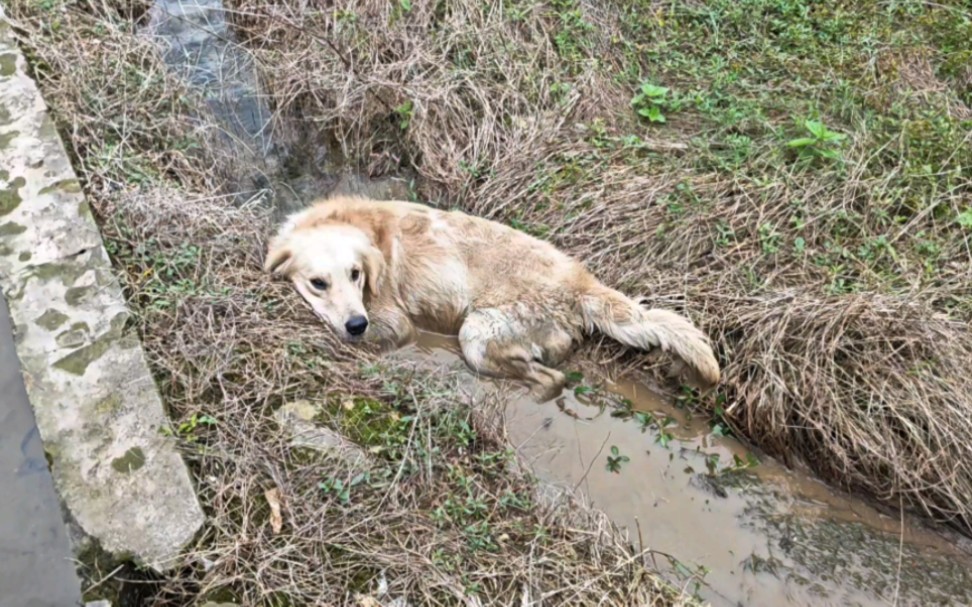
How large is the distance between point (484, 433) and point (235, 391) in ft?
3.85

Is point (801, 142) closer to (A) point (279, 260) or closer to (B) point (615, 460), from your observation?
(B) point (615, 460)

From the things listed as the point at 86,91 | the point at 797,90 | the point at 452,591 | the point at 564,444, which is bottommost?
the point at 564,444

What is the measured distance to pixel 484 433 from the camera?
12.1 feet

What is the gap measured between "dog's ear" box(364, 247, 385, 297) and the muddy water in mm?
536

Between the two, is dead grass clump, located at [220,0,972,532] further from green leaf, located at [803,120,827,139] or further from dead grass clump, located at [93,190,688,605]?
dead grass clump, located at [93,190,688,605]

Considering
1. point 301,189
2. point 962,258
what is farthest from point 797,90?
point 301,189

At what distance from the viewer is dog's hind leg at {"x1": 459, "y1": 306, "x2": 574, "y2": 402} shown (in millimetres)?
4379

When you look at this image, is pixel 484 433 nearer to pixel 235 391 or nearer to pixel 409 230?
pixel 235 391

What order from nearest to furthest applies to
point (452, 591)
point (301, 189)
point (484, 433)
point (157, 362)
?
point (452, 591) < point (157, 362) < point (484, 433) < point (301, 189)

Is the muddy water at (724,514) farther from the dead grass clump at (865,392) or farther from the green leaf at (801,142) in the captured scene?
the green leaf at (801,142)

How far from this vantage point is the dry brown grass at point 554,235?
10.8 feet

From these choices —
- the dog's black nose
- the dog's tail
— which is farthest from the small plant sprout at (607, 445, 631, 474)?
the dog's black nose

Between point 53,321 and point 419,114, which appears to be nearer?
point 53,321

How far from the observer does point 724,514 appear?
374cm
